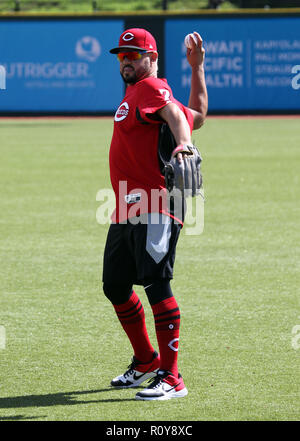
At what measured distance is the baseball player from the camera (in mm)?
4812

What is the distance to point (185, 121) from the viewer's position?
4.68 m

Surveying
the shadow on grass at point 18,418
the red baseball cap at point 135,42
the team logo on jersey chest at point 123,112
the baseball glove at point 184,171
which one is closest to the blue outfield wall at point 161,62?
the red baseball cap at point 135,42

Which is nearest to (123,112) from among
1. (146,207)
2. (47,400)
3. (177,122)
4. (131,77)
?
(131,77)

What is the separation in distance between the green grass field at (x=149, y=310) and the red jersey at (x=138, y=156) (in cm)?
112

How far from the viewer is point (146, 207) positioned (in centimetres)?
488

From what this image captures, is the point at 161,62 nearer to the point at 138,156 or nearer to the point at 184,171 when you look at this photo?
the point at 138,156

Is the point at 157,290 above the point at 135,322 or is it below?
above

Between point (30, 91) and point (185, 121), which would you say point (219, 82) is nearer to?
point (30, 91)

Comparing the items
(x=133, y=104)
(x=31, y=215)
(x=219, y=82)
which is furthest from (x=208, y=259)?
(x=219, y=82)

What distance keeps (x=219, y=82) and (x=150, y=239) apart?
26052 mm

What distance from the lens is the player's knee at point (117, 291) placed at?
198 inches

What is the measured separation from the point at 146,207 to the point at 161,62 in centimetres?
2660

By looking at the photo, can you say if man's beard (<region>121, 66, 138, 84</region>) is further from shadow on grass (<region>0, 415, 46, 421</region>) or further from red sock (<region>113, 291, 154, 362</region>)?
shadow on grass (<region>0, 415, 46, 421</region>)

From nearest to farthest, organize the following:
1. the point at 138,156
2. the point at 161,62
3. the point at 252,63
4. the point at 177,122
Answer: the point at 177,122 → the point at 138,156 → the point at 252,63 → the point at 161,62
